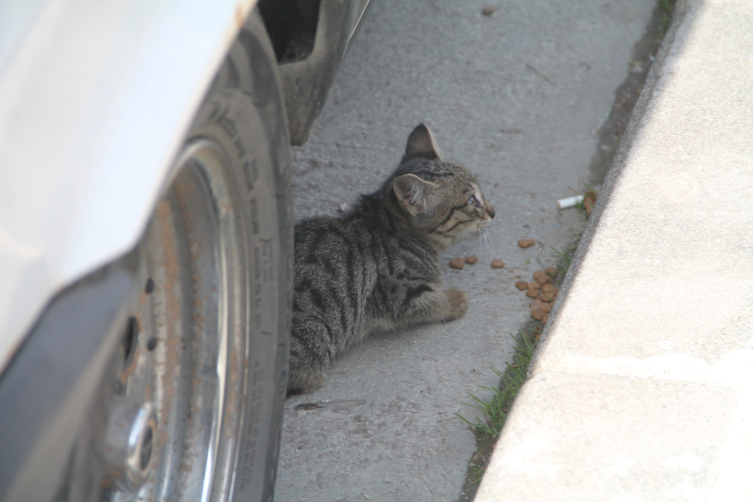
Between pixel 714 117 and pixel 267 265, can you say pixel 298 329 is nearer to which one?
pixel 267 265

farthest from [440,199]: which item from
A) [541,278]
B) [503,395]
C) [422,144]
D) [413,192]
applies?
[503,395]

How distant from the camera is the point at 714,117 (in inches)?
128

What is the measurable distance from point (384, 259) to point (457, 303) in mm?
416

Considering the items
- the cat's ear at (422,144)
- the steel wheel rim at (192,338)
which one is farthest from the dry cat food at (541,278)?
the steel wheel rim at (192,338)

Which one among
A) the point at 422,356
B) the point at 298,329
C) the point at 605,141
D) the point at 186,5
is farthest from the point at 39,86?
the point at 605,141

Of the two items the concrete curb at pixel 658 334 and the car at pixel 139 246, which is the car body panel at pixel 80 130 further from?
the concrete curb at pixel 658 334

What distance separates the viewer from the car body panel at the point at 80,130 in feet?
3.53

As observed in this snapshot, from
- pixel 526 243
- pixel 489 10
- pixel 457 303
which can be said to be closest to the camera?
pixel 457 303

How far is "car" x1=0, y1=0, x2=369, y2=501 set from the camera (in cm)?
106

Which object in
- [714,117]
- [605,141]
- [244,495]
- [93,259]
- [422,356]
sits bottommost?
[244,495]

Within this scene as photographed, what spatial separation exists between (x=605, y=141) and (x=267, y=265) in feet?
9.46

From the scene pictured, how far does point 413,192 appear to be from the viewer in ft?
11.2

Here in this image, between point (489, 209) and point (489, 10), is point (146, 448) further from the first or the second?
point (489, 10)

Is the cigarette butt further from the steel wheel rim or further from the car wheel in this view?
the steel wheel rim
